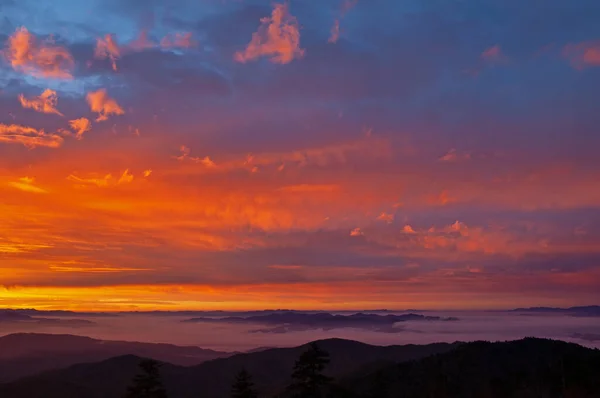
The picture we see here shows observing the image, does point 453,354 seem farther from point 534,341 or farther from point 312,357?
point 312,357

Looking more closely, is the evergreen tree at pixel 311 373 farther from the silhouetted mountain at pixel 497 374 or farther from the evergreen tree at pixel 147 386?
the silhouetted mountain at pixel 497 374

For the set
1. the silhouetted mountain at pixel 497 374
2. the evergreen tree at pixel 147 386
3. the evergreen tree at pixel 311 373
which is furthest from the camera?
the silhouetted mountain at pixel 497 374

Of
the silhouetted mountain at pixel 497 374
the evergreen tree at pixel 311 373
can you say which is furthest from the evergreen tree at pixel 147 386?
the silhouetted mountain at pixel 497 374

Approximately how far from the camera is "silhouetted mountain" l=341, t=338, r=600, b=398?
91188mm

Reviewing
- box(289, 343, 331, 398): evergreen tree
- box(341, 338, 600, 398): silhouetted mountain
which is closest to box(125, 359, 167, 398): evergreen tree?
box(289, 343, 331, 398): evergreen tree

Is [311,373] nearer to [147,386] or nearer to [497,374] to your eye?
[147,386]

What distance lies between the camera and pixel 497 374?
381 feet

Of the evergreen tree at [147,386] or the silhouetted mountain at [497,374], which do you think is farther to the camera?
the silhouetted mountain at [497,374]

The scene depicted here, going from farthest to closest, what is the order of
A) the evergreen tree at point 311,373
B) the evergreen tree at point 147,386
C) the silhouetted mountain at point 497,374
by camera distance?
the silhouetted mountain at point 497,374 < the evergreen tree at point 311,373 < the evergreen tree at point 147,386

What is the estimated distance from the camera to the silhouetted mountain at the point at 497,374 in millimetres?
91188

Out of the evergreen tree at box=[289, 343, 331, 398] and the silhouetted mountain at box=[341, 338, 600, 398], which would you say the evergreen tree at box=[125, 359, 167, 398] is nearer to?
the evergreen tree at box=[289, 343, 331, 398]

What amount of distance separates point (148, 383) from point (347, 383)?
310ft

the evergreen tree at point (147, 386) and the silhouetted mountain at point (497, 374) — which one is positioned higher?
the evergreen tree at point (147, 386)

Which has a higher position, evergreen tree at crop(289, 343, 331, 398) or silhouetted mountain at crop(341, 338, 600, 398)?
evergreen tree at crop(289, 343, 331, 398)
